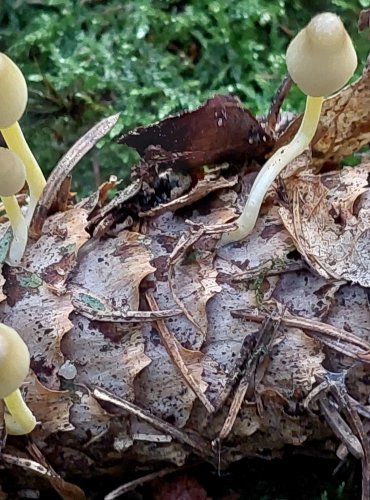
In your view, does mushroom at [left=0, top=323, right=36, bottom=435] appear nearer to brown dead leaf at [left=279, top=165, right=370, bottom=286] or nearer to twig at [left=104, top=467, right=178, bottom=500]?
twig at [left=104, top=467, right=178, bottom=500]

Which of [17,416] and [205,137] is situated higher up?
[205,137]

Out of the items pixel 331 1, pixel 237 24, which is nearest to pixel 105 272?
pixel 237 24

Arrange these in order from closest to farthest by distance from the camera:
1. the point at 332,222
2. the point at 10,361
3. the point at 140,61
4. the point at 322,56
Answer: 1. the point at 10,361
2. the point at 322,56
3. the point at 332,222
4. the point at 140,61

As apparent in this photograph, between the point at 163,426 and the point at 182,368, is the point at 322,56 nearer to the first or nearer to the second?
the point at 182,368

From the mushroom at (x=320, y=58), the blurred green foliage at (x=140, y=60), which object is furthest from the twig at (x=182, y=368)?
the blurred green foliage at (x=140, y=60)

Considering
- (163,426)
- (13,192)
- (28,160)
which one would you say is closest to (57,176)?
(28,160)
